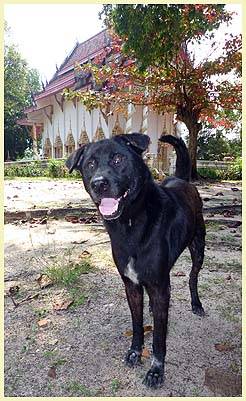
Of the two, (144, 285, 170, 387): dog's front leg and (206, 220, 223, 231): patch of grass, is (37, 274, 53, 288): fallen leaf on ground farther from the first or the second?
(206, 220, 223, 231): patch of grass

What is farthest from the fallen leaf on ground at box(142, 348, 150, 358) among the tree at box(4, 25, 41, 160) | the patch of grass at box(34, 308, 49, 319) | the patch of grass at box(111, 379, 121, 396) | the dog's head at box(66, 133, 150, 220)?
the tree at box(4, 25, 41, 160)

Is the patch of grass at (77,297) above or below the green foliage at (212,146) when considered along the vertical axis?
below

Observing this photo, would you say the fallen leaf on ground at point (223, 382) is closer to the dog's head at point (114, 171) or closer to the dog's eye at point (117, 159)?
the dog's head at point (114, 171)

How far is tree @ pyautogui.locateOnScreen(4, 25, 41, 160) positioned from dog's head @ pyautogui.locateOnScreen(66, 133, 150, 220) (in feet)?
113

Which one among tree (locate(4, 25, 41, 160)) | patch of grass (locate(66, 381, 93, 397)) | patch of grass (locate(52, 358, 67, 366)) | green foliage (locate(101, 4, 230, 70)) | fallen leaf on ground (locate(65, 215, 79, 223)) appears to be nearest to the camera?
patch of grass (locate(66, 381, 93, 397))

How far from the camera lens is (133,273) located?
107 inches

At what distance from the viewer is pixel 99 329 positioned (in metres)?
3.41

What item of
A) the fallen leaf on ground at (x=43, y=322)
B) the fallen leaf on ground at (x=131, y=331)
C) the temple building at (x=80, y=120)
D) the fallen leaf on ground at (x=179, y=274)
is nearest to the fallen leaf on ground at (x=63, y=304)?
the fallen leaf on ground at (x=43, y=322)

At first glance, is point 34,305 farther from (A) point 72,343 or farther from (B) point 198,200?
(B) point 198,200

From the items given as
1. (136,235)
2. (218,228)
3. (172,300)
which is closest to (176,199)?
(136,235)

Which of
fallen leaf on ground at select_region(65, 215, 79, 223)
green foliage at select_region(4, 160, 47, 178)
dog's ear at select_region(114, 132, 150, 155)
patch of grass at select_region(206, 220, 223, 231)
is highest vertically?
green foliage at select_region(4, 160, 47, 178)

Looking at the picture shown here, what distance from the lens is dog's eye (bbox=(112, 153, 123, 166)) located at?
101 inches

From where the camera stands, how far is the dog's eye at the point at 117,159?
257 centimetres

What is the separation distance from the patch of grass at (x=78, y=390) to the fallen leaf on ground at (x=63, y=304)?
1087mm
